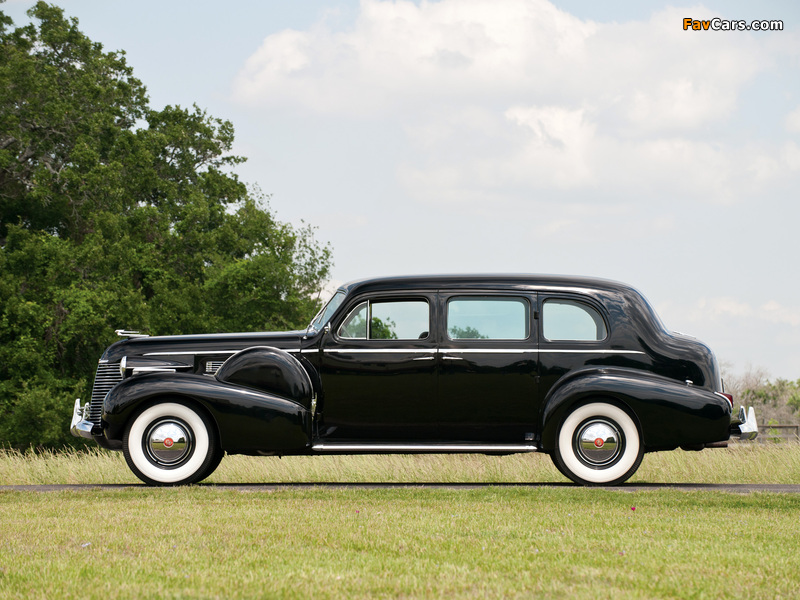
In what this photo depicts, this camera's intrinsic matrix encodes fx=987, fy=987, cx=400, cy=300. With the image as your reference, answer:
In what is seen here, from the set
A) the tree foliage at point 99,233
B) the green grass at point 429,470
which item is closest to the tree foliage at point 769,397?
the tree foliage at point 99,233

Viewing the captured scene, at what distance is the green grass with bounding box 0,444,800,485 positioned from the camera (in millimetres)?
12484

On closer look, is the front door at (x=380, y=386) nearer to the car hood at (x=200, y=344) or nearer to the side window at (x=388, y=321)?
the side window at (x=388, y=321)

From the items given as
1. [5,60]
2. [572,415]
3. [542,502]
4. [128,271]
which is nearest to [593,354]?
[572,415]

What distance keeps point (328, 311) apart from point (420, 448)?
6.07 feet

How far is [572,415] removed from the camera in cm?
1024

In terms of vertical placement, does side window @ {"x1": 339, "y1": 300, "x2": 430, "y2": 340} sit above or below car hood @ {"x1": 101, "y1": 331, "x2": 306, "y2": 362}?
above

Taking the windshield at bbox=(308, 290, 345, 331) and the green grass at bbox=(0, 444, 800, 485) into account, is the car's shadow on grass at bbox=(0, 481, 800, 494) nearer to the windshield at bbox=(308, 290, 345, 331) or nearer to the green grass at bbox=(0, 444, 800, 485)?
the green grass at bbox=(0, 444, 800, 485)

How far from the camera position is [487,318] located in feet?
34.7

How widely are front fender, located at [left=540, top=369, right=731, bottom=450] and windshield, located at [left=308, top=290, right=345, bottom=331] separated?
2508 mm

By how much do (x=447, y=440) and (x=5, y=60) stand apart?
34.5 metres

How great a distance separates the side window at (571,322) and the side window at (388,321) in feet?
4.25

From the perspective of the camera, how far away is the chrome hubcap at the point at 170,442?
1046 centimetres

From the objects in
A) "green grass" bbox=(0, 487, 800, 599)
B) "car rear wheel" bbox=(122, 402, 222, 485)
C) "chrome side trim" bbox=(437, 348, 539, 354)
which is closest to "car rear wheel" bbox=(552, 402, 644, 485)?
"chrome side trim" bbox=(437, 348, 539, 354)

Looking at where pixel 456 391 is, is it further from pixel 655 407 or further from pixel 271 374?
pixel 655 407
